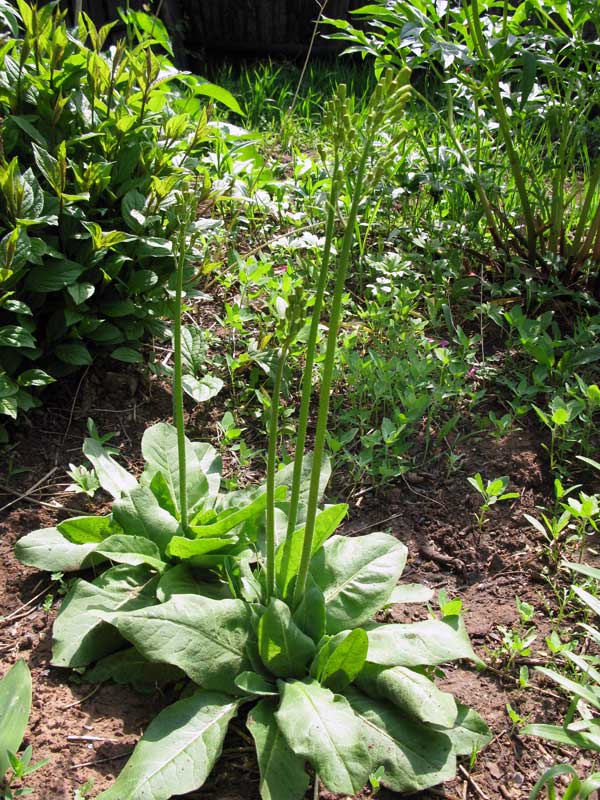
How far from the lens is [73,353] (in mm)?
2467

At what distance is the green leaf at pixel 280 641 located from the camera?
171 cm

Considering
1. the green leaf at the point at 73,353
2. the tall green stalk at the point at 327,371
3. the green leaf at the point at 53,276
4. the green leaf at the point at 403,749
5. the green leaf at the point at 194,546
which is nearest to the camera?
the tall green stalk at the point at 327,371

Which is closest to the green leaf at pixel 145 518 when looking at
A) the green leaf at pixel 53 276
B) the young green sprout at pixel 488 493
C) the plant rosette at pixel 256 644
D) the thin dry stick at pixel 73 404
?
the plant rosette at pixel 256 644

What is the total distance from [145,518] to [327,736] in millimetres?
751

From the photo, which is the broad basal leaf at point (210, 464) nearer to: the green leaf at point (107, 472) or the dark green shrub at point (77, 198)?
the green leaf at point (107, 472)

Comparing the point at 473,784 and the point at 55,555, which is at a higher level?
the point at 55,555

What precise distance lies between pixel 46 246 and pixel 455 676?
5.54ft

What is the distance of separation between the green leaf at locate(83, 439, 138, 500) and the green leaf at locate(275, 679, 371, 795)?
843 mm

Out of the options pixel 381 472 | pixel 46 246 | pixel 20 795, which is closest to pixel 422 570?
pixel 381 472

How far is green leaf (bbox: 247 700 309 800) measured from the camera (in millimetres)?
1546

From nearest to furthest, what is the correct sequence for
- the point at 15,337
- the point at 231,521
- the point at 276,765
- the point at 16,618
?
the point at 276,765 < the point at 231,521 < the point at 16,618 < the point at 15,337

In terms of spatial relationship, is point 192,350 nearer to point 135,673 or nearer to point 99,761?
point 135,673

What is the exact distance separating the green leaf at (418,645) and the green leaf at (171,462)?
24.6 inches

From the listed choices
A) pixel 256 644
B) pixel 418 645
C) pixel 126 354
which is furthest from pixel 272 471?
pixel 126 354
